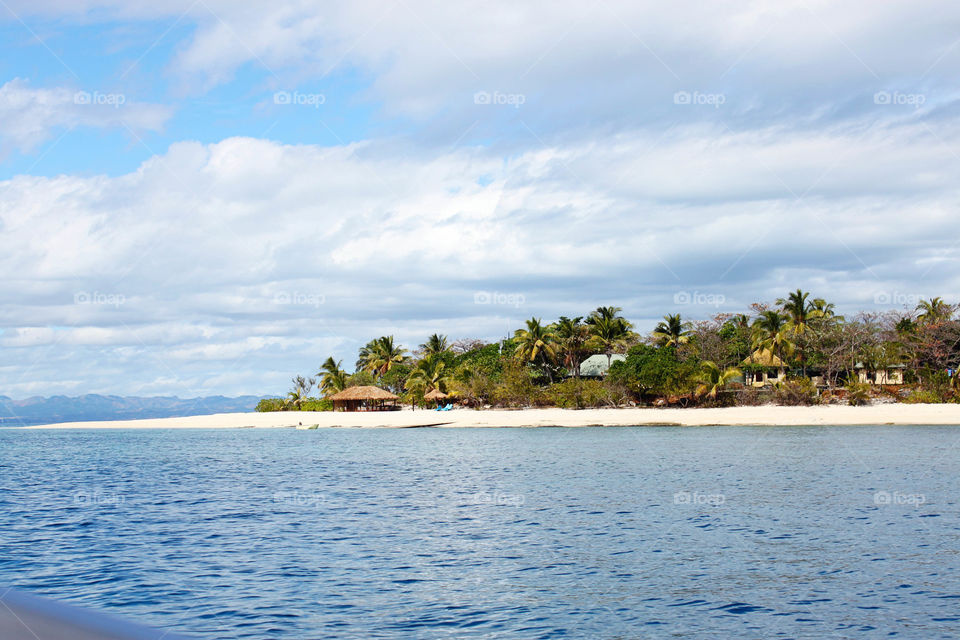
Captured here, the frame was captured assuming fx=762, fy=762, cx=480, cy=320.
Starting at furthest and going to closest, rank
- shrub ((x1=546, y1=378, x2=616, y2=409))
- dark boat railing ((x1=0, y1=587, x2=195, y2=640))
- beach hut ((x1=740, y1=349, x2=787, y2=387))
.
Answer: beach hut ((x1=740, y1=349, x2=787, y2=387)) → shrub ((x1=546, y1=378, x2=616, y2=409)) → dark boat railing ((x1=0, y1=587, x2=195, y2=640))

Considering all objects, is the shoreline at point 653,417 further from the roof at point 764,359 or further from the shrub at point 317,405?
the roof at point 764,359

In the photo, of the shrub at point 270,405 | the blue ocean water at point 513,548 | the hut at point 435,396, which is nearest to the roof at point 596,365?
the hut at point 435,396

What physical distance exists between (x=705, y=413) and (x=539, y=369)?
879 inches

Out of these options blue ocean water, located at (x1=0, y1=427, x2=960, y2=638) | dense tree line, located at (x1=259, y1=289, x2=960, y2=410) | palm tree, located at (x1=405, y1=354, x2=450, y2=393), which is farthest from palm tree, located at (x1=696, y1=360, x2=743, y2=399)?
blue ocean water, located at (x1=0, y1=427, x2=960, y2=638)

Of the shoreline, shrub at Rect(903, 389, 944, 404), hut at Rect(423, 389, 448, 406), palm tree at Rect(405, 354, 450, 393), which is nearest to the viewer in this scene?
the shoreline

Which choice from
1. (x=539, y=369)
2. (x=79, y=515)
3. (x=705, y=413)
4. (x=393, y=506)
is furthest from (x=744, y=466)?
(x=539, y=369)

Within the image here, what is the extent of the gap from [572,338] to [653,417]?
21.4 metres

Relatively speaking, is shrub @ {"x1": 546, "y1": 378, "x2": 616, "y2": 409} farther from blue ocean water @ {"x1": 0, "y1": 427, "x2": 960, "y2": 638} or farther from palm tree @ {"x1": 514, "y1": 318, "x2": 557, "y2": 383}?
blue ocean water @ {"x1": 0, "y1": 427, "x2": 960, "y2": 638}

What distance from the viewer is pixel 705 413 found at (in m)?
61.8

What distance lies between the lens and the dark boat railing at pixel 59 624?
31.2 ft

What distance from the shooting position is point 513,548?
15945 mm

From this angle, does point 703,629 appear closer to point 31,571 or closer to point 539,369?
point 31,571

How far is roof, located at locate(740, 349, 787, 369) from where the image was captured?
73312 millimetres

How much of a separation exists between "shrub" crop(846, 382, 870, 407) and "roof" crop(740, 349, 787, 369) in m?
10.6
